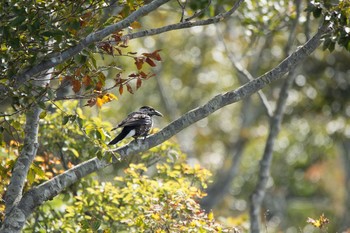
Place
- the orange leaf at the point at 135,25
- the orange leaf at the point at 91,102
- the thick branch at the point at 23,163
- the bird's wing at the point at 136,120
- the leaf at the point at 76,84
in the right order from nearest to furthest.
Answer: the leaf at the point at 76,84 → the orange leaf at the point at 91,102 → the thick branch at the point at 23,163 → the orange leaf at the point at 135,25 → the bird's wing at the point at 136,120

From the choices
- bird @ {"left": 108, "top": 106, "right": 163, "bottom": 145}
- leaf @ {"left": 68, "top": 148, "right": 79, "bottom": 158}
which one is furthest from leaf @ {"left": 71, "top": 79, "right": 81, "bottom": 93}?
leaf @ {"left": 68, "top": 148, "right": 79, "bottom": 158}

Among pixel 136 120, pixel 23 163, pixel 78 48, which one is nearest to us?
pixel 78 48

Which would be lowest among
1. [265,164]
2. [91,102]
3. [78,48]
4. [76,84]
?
[91,102]

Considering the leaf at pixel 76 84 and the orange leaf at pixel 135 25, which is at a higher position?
the orange leaf at pixel 135 25

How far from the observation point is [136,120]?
38.4 ft

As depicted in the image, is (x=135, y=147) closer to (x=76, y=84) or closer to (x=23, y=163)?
(x=76, y=84)

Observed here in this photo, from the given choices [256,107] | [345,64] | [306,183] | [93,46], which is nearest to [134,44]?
[256,107]

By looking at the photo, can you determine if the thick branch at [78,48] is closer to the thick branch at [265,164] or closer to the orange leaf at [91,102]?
the orange leaf at [91,102]

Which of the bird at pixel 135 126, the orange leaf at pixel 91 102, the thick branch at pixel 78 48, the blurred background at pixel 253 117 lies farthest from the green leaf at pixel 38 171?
the blurred background at pixel 253 117

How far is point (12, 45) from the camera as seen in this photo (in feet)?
29.0

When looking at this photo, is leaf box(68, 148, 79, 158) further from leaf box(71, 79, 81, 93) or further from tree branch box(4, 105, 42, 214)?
leaf box(71, 79, 81, 93)

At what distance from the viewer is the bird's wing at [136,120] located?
11502 millimetres

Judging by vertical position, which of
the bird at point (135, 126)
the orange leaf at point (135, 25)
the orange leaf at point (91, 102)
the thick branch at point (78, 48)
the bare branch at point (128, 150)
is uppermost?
the orange leaf at point (135, 25)

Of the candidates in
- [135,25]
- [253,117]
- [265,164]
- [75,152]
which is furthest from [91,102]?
[253,117]
